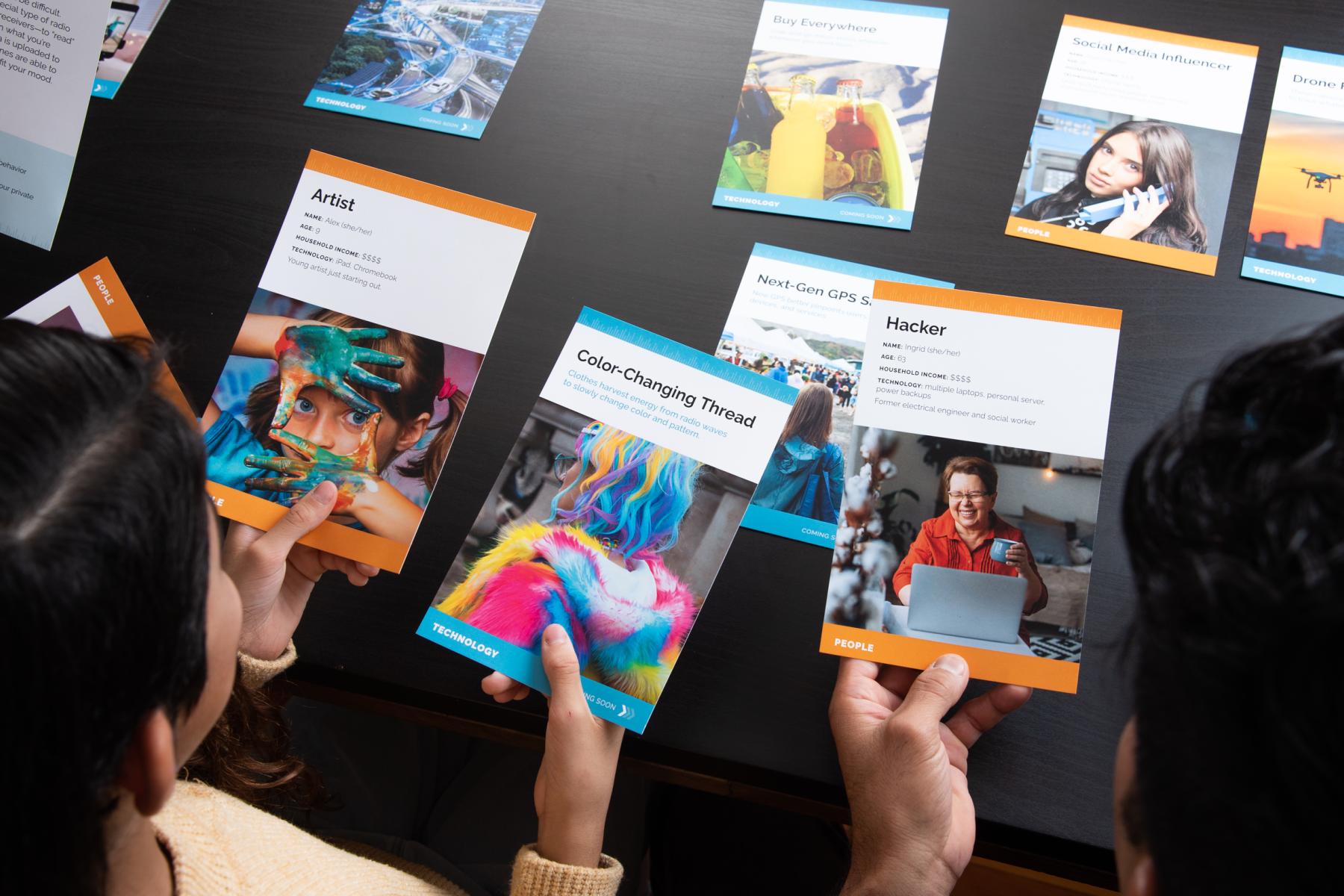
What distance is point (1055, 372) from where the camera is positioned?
0.79m

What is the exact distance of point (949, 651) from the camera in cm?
75

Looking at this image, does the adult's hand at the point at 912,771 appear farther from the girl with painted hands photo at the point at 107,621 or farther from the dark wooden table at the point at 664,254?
the girl with painted hands photo at the point at 107,621

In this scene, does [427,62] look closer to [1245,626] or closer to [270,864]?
[270,864]

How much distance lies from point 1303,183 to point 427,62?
94cm

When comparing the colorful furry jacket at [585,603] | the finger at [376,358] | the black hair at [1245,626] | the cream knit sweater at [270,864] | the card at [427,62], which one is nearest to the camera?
the black hair at [1245,626]

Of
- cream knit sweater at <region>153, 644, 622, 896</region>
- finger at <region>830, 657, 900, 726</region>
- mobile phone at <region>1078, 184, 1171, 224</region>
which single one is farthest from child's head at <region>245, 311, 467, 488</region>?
mobile phone at <region>1078, 184, 1171, 224</region>

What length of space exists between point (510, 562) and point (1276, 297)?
0.78 m

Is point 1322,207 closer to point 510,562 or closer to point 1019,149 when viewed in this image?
point 1019,149

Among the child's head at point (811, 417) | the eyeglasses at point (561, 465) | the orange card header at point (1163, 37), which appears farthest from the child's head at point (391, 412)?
the orange card header at point (1163, 37)

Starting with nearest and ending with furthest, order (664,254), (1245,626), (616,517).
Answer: (1245,626)
(616,517)
(664,254)

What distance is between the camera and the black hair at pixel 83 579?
41 centimetres

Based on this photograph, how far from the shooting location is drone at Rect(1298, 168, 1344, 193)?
869 mm

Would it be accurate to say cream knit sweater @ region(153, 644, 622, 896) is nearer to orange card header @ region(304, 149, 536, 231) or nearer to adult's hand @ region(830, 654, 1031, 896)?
adult's hand @ region(830, 654, 1031, 896)

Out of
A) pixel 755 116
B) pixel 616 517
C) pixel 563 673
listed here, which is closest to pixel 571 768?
pixel 563 673
